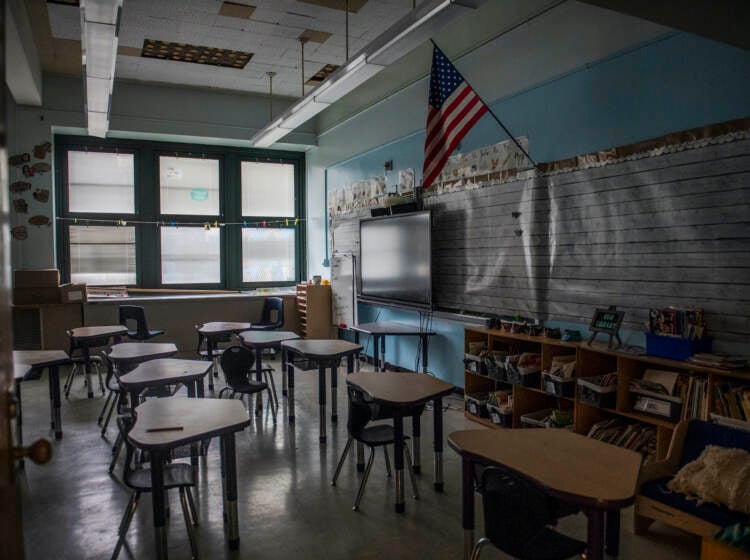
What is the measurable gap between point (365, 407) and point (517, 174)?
8.29ft

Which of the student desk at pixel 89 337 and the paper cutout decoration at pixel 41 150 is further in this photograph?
the paper cutout decoration at pixel 41 150

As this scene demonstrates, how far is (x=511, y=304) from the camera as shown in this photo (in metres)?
4.75

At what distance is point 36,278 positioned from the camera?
22.8ft

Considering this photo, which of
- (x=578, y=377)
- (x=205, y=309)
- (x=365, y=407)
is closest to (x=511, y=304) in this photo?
(x=578, y=377)

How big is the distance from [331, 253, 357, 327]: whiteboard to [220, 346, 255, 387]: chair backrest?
290 centimetres

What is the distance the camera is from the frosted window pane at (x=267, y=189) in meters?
9.26

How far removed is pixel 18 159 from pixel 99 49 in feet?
12.5

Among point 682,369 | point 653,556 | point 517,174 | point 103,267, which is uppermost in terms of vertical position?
point 517,174

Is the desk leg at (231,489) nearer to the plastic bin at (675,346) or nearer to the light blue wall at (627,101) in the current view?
the plastic bin at (675,346)

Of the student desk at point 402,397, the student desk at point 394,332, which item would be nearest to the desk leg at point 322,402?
the student desk at point 402,397

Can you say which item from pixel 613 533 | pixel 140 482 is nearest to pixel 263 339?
pixel 140 482

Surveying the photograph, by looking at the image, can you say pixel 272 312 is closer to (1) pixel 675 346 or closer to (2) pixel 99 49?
(2) pixel 99 49

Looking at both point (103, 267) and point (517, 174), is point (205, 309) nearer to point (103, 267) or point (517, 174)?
point (103, 267)

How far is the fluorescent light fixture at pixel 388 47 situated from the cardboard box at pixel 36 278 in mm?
3780
